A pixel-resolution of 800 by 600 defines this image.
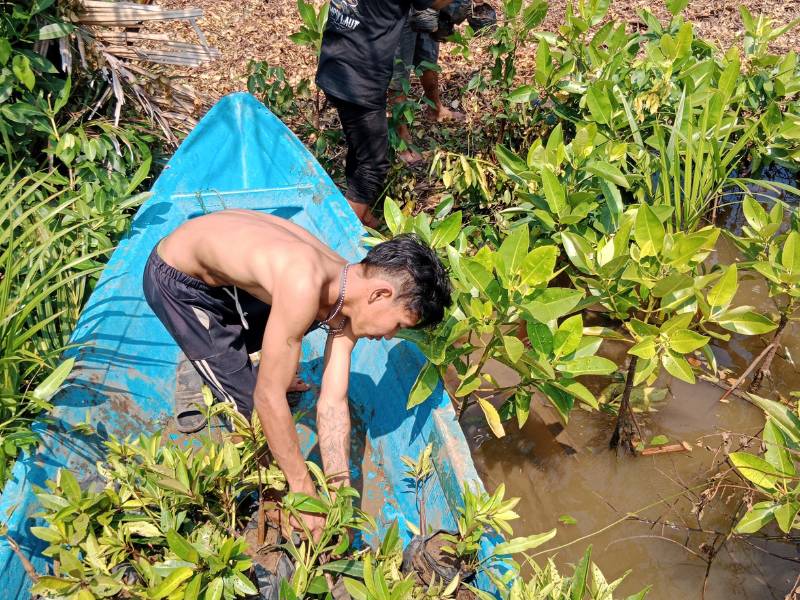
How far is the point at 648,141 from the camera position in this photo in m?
3.22

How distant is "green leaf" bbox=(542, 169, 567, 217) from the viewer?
105 inches

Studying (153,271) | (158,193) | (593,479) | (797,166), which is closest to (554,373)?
(593,479)

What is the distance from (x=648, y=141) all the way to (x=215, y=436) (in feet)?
7.77

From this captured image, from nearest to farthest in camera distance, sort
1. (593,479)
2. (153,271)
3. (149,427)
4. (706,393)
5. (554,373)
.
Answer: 1. (554,373)
2. (153,271)
3. (149,427)
4. (593,479)
5. (706,393)

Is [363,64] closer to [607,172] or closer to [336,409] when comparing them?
[607,172]

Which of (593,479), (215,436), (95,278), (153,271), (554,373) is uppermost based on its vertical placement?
(153,271)

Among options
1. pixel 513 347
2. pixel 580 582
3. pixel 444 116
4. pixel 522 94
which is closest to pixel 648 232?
pixel 513 347

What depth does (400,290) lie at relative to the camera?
207 centimetres

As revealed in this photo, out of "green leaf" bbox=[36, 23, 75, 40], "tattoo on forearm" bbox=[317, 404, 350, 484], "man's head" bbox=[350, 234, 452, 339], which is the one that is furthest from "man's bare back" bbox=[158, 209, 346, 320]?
"green leaf" bbox=[36, 23, 75, 40]

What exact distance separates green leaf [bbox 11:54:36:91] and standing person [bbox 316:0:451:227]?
1.36 metres

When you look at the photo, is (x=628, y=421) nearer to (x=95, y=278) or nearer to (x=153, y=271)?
(x=153, y=271)

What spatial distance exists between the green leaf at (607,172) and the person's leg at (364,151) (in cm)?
129

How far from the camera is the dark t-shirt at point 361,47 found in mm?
3328

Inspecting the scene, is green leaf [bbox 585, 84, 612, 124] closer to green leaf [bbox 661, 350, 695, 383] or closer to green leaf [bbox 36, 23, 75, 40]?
green leaf [bbox 661, 350, 695, 383]
